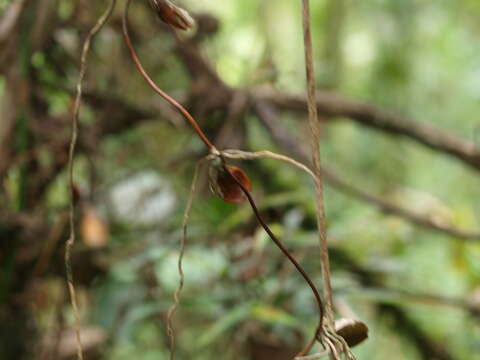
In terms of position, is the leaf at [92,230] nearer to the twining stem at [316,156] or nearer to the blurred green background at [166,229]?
the blurred green background at [166,229]

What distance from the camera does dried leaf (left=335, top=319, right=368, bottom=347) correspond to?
20.9 inches

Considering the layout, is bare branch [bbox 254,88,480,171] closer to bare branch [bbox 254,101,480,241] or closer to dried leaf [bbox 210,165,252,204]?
bare branch [bbox 254,101,480,241]

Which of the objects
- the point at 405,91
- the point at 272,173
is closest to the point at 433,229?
the point at 272,173

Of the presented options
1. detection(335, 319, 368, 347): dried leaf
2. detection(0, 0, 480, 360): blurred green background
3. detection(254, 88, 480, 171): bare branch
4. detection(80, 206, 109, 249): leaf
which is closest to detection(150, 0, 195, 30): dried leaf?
detection(335, 319, 368, 347): dried leaf

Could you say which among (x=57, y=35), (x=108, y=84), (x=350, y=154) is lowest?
(x=350, y=154)

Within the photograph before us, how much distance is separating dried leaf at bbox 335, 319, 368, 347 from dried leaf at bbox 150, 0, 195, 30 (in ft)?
1.00

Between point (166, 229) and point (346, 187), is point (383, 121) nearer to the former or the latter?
point (346, 187)

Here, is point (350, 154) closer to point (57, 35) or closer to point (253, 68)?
point (253, 68)

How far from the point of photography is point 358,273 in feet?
4.81

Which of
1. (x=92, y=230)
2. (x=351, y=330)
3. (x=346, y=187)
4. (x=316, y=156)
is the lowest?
(x=92, y=230)

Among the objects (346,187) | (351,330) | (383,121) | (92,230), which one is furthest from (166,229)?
(351,330)

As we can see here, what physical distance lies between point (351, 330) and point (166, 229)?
0.90m

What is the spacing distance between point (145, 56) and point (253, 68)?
32 cm

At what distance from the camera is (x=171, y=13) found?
20.8 inches
